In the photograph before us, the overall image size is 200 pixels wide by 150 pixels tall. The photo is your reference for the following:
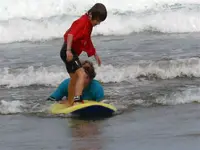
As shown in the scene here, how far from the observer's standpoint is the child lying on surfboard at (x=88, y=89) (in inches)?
277

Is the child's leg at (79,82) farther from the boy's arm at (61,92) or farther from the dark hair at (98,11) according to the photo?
the dark hair at (98,11)

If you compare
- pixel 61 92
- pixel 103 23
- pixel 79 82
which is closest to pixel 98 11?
pixel 79 82

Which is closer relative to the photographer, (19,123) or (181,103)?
(19,123)

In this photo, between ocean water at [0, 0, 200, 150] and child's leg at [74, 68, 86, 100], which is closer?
ocean water at [0, 0, 200, 150]

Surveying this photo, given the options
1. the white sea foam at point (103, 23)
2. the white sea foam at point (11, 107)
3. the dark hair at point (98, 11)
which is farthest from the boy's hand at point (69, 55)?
the white sea foam at point (103, 23)

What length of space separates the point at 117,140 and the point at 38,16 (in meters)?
14.2

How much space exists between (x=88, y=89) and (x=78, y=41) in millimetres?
723

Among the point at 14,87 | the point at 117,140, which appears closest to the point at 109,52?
the point at 14,87

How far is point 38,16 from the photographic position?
19.2 metres

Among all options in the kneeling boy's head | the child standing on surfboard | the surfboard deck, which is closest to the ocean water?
the surfboard deck

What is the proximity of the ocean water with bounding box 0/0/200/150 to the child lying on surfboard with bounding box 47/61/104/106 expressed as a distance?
283 millimetres

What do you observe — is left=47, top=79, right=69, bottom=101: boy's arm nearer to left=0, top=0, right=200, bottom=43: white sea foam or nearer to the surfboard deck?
the surfboard deck

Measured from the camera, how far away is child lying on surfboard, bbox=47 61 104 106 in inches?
277

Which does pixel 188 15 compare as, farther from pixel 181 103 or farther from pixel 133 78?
pixel 181 103
